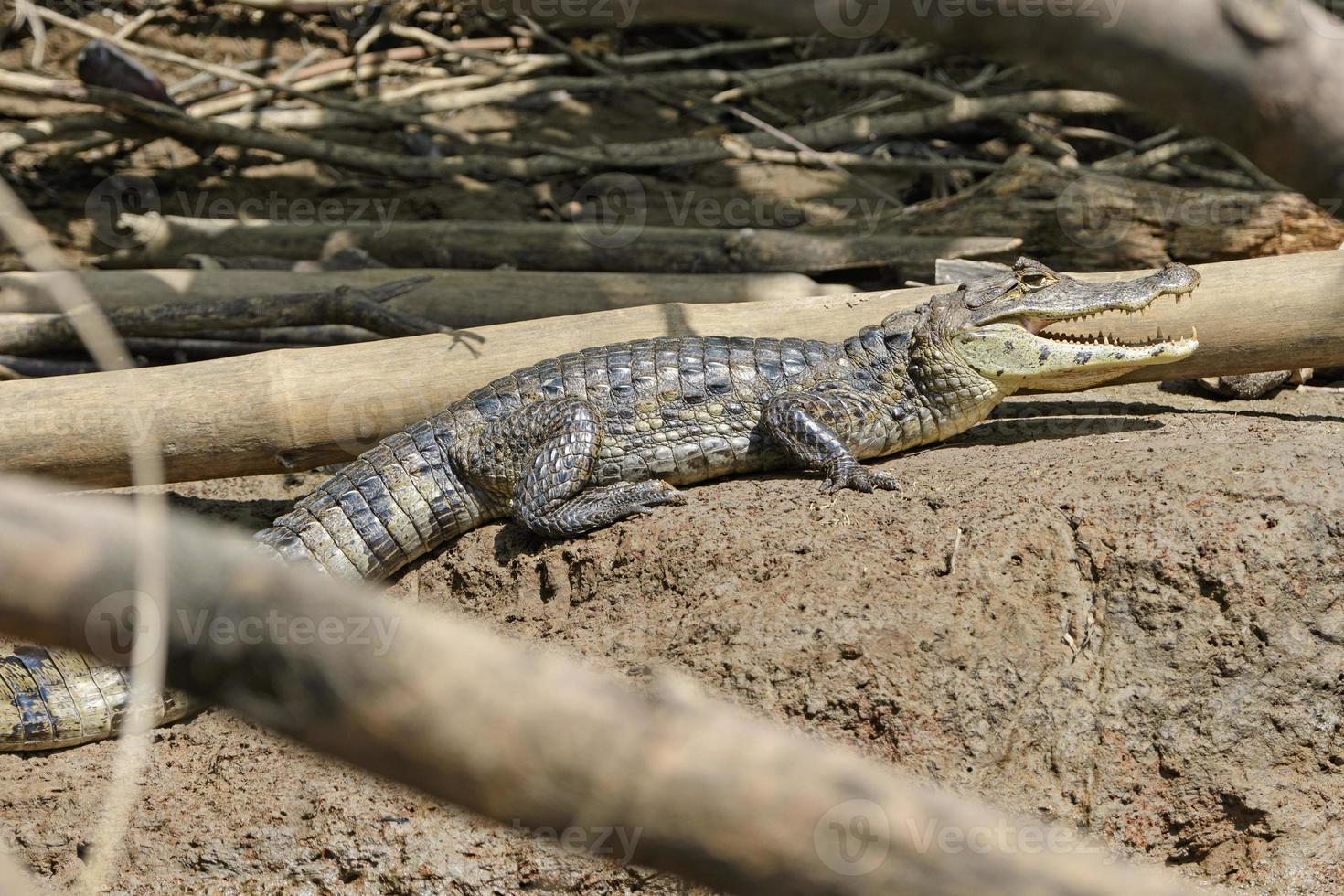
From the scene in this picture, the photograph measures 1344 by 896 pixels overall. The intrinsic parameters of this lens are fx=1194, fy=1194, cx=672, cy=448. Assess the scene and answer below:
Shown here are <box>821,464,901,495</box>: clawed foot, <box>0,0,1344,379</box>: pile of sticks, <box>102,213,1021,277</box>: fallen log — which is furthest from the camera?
<box>102,213,1021,277</box>: fallen log

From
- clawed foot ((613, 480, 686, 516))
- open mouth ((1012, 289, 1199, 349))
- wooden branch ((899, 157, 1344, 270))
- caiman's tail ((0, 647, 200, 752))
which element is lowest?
caiman's tail ((0, 647, 200, 752))

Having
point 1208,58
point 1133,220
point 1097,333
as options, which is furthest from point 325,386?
point 1208,58

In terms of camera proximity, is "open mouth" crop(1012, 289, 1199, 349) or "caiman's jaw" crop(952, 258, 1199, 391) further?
"open mouth" crop(1012, 289, 1199, 349)

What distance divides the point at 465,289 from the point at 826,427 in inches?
92.0

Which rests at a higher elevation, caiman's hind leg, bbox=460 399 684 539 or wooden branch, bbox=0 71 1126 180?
wooden branch, bbox=0 71 1126 180

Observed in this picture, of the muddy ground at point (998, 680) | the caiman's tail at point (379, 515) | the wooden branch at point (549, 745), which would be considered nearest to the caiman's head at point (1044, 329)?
the muddy ground at point (998, 680)

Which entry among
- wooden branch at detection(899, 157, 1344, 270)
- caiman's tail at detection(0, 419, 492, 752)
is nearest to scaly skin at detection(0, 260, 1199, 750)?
caiman's tail at detection(0, 419, 492, 752)

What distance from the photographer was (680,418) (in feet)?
15.9

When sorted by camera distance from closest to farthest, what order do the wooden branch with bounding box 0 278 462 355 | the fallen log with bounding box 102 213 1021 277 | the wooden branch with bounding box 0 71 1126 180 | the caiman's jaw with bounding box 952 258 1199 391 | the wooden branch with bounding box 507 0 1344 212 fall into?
the wooden branch with bounding box 507 0 1344 212 → the caiman's jaw with bounding box 952 258 1199 391 → the wooden branch with bounding box 0 278 462 355 → the fallen log with bounding box 102 213 1021 277 → the wooden branch with bounding box 0 71 1126 180

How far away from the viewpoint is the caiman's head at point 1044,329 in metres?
4.61

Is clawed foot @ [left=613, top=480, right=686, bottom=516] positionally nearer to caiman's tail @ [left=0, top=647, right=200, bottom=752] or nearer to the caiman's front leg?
the caiman's front leg

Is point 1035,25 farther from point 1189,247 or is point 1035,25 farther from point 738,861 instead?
point 1189,247

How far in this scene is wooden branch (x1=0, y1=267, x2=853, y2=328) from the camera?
607cm

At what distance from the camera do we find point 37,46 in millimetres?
7500
